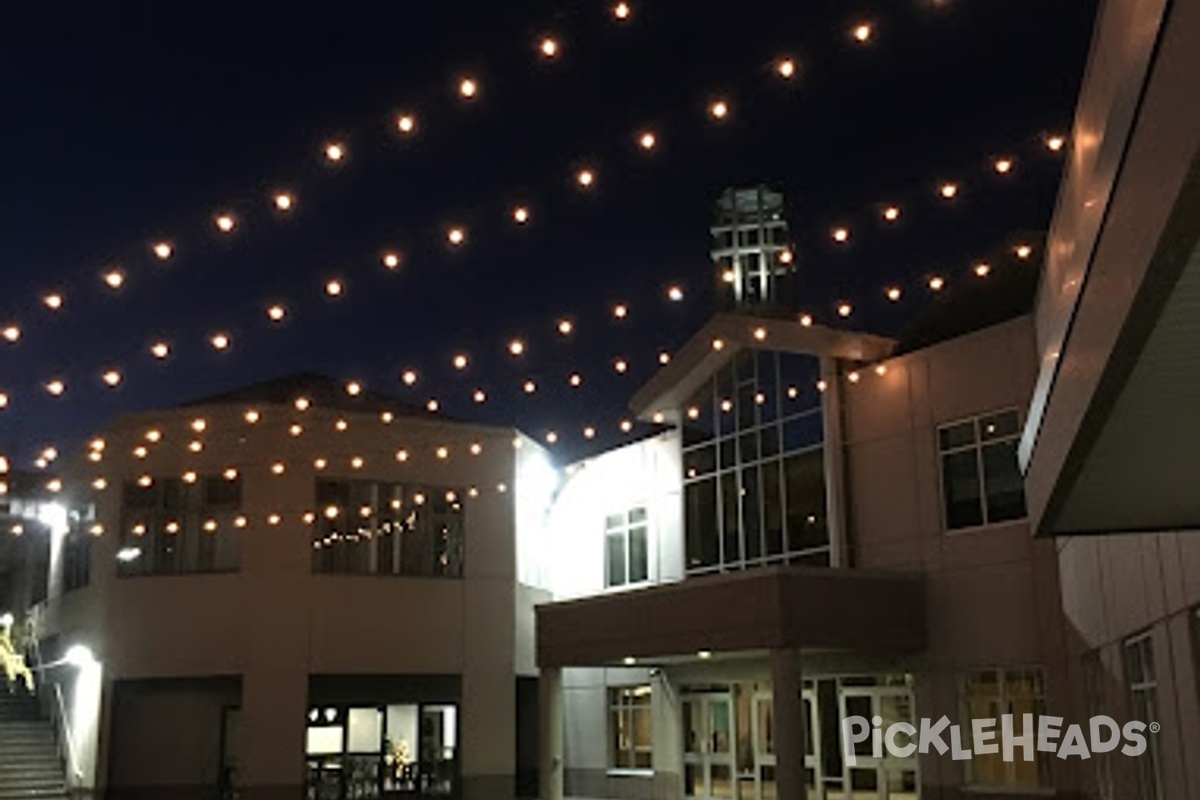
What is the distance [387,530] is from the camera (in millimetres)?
21297

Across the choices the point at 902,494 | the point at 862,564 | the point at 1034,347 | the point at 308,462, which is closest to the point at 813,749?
the point at 862,564

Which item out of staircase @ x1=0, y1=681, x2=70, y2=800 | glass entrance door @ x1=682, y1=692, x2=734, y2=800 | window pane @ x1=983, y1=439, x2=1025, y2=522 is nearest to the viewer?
window pane @ x1=983, y1=439, x2=1025, y2=522

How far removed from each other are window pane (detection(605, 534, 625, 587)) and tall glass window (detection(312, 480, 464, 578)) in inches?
101

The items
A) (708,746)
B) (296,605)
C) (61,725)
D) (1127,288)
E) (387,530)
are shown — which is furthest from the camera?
(61,725)

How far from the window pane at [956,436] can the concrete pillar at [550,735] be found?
22.1 ft

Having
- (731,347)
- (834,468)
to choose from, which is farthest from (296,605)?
(834,468)

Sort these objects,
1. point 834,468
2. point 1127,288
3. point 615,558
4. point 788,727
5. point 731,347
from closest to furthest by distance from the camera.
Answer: point 1127,288 < point 788,727 < point 834,468 < point 731,347 < point 615,558

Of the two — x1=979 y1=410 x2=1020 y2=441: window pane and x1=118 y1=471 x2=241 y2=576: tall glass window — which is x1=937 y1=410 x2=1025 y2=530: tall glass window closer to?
x1=979 y1=410 x2=1020 y2=441: window pane

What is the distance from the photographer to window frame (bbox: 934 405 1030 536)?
15555 millimetres

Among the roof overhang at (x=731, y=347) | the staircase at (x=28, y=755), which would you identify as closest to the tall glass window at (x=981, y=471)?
the roof overhang at (x=731, y=347)

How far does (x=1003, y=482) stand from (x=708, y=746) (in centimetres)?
677
